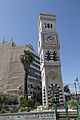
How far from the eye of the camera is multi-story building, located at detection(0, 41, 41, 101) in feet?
205

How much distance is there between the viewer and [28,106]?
1022 inches

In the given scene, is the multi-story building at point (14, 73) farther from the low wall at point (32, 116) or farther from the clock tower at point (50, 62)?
the low wall at point (32, 116)

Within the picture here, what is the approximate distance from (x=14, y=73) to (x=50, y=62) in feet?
97.1

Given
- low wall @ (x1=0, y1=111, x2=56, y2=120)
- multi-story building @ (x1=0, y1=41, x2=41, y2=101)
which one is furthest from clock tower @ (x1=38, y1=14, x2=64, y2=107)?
multi-story building @ (x1=0, y1=41, x2=41, y2=101)

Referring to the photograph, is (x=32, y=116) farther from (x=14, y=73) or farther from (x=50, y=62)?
(x=14, y=73)

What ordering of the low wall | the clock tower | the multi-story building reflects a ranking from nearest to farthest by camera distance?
the low wall, the clock tower, the multi-story building

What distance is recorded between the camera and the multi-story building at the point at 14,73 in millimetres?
62406

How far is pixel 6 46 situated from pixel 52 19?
3359cm

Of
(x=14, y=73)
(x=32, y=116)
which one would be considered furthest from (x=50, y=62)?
(x=14, y=73)

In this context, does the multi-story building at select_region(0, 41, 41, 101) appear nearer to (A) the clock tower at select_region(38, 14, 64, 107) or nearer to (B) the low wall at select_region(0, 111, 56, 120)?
(A) the clock tower at select_region(38, 14, 64, 107)

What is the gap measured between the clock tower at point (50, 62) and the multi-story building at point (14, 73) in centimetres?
2359

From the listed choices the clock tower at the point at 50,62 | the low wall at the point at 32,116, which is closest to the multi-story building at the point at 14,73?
the clock tower at the point at 50,62

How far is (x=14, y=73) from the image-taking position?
210ft

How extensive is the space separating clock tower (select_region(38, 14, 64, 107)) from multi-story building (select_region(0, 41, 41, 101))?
2359 centimetres
